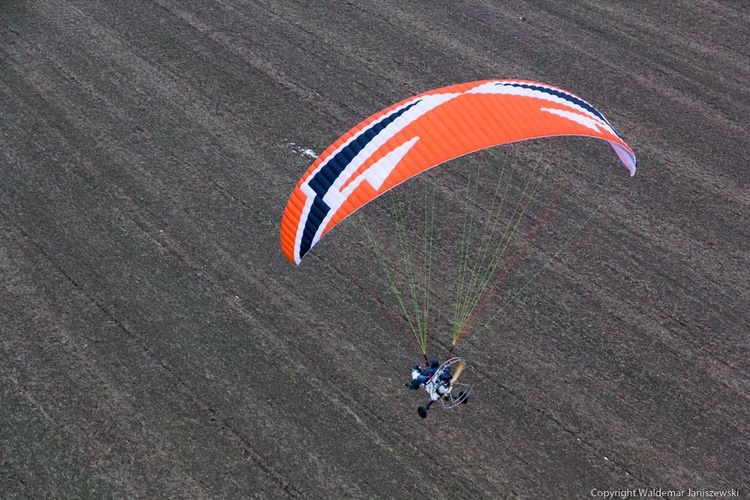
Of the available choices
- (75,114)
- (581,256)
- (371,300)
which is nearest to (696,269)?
(581,256)

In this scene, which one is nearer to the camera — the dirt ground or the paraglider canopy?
the paraglider canopy

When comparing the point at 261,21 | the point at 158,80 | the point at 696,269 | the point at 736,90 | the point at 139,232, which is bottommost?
the point at 139,232

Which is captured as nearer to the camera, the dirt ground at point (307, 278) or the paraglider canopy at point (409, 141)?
the paraglider canopy at point (409, 141)

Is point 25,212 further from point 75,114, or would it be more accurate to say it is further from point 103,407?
point 103,407
